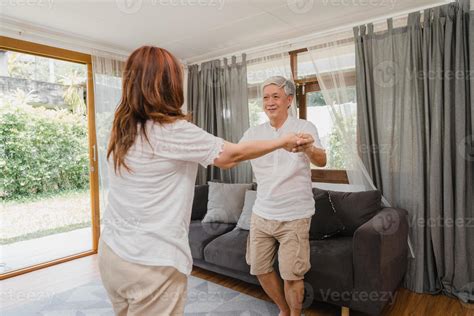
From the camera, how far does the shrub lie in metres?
3.11

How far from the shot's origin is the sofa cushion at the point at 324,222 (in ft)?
8.47

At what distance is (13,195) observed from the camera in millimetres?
3189

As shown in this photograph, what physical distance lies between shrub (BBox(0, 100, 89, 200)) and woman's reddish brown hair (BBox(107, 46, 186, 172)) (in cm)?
275

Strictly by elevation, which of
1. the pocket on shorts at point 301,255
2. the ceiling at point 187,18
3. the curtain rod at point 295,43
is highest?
the ceiling at point 187,18

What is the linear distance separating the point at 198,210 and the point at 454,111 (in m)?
2.59

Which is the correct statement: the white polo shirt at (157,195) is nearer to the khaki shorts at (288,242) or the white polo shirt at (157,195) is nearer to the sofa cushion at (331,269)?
the khaki shorts at (288,242)

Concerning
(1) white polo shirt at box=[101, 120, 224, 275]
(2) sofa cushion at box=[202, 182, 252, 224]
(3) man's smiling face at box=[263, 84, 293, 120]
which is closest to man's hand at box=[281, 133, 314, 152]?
(1) white polo shirt at box=[101, 120, 224, 275]

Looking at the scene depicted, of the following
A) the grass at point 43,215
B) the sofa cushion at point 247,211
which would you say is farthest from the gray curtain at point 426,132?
the grass at point 43,215

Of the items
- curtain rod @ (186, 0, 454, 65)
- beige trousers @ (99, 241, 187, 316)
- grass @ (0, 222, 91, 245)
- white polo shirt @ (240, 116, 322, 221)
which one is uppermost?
curtain rod @ (186, 0, 454, 65)

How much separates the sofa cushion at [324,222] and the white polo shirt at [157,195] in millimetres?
1771

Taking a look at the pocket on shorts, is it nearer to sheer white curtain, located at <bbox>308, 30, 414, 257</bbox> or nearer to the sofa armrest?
the sofa armrest

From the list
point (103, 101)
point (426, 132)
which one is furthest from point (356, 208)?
point (103, 101)

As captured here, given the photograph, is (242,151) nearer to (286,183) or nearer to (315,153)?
(315,153)

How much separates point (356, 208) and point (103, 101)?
9.77 feet
